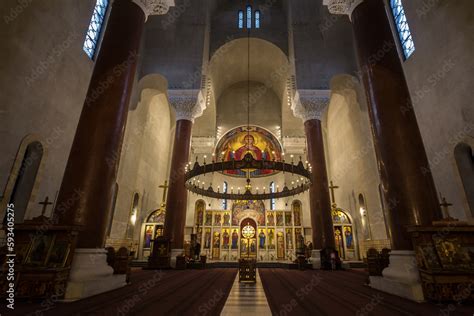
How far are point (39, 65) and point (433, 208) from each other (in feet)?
32.2

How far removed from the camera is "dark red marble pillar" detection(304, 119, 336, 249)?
10.1 m

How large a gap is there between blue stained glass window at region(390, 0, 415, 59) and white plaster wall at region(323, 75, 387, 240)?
9.68ft

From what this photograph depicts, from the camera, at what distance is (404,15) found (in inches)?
357

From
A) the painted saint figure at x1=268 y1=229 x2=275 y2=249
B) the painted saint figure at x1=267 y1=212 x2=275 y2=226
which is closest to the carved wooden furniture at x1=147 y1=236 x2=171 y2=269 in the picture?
the painted saint figure at x1=268 y1=229 x2=275 y2=249

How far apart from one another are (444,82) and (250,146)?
1305 centimetres

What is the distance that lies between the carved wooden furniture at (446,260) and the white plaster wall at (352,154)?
7313 millimetres

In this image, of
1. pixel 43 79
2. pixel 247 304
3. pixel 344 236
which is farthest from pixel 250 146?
pixel 247 304

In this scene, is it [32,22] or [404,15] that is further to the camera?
[404,15]

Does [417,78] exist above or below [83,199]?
above

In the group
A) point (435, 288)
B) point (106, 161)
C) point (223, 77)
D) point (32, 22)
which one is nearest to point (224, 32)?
point (223, 77)

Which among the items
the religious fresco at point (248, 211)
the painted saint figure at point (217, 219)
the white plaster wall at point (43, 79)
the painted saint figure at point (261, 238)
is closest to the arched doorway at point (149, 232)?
the painted saint figure at point (217, 219)

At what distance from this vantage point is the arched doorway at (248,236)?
15.8 meters

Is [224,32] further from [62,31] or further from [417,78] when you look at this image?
[417,78]

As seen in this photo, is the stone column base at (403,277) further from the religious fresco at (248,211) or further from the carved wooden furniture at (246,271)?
the religious fresco at (248,211)
